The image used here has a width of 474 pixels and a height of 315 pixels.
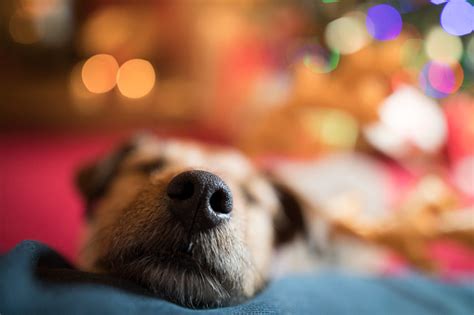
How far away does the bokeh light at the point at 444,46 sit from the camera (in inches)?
93.3

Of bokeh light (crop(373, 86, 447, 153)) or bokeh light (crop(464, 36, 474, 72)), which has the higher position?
bokeh light (crop(464, 36, 474, 72))

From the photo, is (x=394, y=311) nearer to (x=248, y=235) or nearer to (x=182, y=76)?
(x=248, y=235)

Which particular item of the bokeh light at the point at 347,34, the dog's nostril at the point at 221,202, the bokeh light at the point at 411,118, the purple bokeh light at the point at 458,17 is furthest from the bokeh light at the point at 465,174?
the dog's nostril at the point at 221,202

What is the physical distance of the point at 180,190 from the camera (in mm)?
930

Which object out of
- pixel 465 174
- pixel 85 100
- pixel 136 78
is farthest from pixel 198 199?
pixel 136 78

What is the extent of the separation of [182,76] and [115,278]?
4.77 meters

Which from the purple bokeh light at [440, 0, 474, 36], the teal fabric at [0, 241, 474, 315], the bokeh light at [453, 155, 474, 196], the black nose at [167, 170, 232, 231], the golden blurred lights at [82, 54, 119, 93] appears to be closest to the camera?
the teal fabric at [0, 241, 474, 315]

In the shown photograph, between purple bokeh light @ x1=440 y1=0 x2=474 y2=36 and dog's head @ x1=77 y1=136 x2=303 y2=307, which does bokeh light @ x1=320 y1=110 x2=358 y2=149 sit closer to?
purple bokeh light @ x1=440 y1=0 x2=474 y2=36

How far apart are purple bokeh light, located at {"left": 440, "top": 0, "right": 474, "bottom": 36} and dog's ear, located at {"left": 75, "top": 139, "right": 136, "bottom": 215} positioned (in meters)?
1.59

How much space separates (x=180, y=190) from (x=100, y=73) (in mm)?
4273

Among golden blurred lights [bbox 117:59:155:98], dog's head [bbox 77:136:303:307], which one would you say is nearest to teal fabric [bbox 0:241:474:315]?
dog's head [bbox 77:136:303:307]

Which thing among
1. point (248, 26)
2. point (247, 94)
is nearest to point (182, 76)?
point (248, 26)

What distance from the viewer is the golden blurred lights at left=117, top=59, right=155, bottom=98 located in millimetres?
4852

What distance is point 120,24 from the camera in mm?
5078
